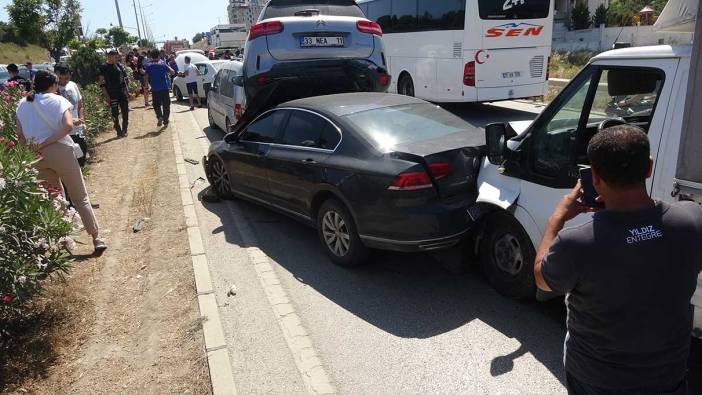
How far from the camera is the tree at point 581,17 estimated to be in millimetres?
35781

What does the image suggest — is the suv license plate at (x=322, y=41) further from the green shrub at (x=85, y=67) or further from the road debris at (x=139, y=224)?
the green shrub at (x=85, y=67)

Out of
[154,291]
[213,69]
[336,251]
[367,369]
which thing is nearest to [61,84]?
[154,291]

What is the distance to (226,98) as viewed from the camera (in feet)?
35.5

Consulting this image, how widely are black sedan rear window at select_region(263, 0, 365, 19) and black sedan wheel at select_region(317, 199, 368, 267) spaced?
433 cm

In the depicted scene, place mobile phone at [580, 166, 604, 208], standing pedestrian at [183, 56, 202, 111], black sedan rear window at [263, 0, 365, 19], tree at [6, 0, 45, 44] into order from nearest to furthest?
mobile phone at [580, 166, 604, 208] → black sedan rear window at [263, 0, 365, 19] → standing pedestrian at [183, 56, 202, 111] → tree at [6, 0, 45, 44]

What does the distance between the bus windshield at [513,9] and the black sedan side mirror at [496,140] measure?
849 centimetres

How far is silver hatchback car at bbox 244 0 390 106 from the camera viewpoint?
760cm

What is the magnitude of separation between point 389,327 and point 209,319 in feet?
4.57

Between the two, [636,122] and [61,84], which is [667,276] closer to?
[636,122]

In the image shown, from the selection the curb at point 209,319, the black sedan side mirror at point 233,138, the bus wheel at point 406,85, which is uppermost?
the black sedan side mirror at point 233,138

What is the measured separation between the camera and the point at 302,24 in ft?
25.4

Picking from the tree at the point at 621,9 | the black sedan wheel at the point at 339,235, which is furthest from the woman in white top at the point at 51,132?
the tree at the point at 621,9

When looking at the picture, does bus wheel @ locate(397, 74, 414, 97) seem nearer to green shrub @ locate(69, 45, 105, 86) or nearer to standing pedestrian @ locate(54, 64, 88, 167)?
standing pedestrian @ locate(54, 64, 88, 167)

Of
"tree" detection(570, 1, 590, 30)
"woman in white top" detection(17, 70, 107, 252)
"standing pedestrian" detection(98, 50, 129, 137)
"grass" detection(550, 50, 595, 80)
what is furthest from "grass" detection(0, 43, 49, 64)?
"woman in white top" detection(17, 70, 107, 252)
